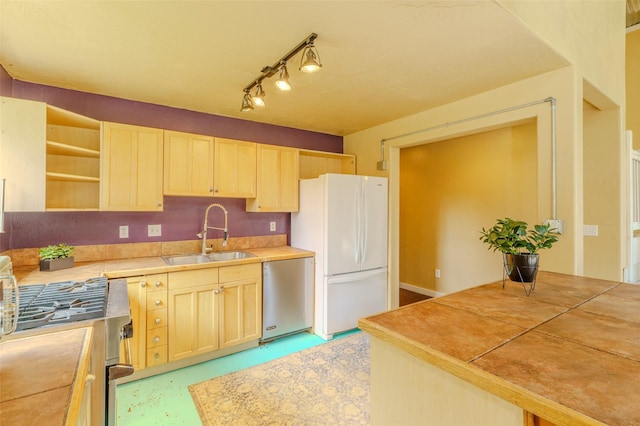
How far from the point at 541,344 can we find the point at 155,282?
240cm

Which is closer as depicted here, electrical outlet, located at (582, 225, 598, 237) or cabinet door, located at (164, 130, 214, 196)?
cabinet door, located at (164, 130, 214, 196)

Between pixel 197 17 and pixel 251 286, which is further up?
pixel 197 17

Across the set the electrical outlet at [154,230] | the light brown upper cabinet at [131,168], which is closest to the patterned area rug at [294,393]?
the electrical outlet at [154,230]

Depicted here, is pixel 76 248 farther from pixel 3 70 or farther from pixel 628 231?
pixel 628 231

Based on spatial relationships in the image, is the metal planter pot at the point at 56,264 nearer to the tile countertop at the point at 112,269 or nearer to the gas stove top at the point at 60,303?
the tile countertop at the point at 112,269

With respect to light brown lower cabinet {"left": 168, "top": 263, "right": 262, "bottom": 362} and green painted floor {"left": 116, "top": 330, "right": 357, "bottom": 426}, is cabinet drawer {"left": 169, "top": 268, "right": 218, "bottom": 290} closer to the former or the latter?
light brown lower cabinet {"left": 168, "top": 263, "right": 262, "bottom": 362}

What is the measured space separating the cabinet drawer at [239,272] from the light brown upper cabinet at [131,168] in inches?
31.7

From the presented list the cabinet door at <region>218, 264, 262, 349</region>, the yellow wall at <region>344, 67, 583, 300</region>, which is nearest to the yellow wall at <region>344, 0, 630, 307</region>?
the yellow wall at <region>344, 67, 583, 300</region>

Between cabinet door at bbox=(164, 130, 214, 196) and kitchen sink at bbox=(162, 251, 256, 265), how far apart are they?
611 mm

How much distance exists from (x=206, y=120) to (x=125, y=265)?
64.6 inches

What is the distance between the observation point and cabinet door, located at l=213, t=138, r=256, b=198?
293 centimetres

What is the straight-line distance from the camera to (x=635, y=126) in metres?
3.78

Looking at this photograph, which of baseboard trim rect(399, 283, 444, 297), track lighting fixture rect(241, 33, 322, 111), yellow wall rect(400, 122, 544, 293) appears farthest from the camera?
baseboard trim rect(399, 283, 444, 297)

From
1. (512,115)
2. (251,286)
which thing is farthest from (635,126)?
(251,286)
